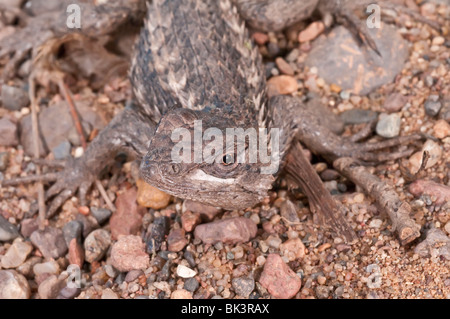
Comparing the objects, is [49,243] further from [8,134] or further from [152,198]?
[8,134]

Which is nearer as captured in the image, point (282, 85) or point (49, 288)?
point (49, 288)

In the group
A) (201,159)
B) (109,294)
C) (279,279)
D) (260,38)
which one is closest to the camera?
(201,159)

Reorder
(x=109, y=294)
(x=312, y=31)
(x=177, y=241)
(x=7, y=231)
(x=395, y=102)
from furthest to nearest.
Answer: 1. (x=312, y=31)
2. (x=395, y=102)
3. (x=7, y=231)
4. (x=177, y=241)
5. (x=109, y=294)

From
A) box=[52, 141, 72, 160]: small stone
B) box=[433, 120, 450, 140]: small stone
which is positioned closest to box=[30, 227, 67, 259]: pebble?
box=[52, 141, 72, 160]: small stone

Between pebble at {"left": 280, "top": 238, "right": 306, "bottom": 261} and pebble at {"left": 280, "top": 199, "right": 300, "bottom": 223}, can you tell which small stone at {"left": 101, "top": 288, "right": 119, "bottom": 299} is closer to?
pebble at {"left": 280, "top": 238, "right": 306, "bottom": 261}

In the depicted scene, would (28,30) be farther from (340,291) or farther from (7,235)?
(340,291)

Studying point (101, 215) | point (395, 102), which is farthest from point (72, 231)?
point (395, 102)
